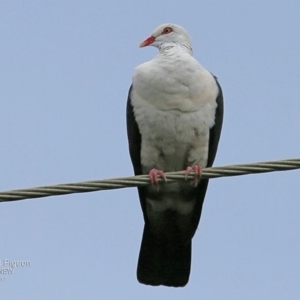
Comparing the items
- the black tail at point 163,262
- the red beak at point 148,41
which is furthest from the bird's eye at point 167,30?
the black tail at point 163,262

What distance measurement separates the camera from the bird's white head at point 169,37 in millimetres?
8000

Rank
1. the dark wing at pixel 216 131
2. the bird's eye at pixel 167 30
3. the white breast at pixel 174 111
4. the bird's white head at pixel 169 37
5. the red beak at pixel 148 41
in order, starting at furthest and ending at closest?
the red beak at pixel 148 41, the bird's eye at pixel 167 30, the bird's white head at pixel 169 37, the dark wing at pixel 216 131, the white breast at pixel 174 111

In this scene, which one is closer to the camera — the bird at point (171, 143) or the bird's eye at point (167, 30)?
the bird at point (171, 143)

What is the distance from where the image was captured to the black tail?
25.1 feet

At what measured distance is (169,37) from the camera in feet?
26.5

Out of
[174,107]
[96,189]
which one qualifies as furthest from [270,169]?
[174,107]

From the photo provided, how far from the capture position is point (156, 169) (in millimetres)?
7219

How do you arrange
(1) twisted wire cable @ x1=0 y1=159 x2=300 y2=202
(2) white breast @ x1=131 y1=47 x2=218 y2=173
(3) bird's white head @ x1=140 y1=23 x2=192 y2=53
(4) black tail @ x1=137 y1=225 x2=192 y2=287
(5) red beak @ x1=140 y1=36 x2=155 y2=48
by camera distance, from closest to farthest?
(1) twisted wire cable @ x1=0 y1=159 x2=300 y2=202
(2) white breast @ x1=131 y1=47 x2=218 y2=173
(4) black tail @ x1=137 y1=225 x2=192 y2=287
(3) bird's white head @ x1=140 y1=23 x2=192 y2=53
(5) red beak @ x1=140 y1=36 x2=155 y2=48

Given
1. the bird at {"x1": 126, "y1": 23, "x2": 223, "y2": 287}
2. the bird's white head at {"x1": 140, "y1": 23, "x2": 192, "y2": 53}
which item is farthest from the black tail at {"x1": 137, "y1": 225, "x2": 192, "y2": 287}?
the bird's white head at {"x1": 140, "y1": 23, "x2": 192, "y2": 53}

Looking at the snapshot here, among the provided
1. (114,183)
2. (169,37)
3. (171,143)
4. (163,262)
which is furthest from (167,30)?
(114,183)

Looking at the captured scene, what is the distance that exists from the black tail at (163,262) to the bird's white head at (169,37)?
1744 mm

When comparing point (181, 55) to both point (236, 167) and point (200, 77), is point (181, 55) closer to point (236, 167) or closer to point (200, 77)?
point (200, 77)

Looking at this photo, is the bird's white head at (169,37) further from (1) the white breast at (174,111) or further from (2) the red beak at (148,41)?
(1) the white breast at (174,111)

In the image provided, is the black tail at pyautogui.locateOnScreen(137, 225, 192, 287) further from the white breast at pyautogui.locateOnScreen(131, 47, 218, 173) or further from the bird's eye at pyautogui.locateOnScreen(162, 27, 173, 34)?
the bird's eye at pyautogui.locateOnScreen(162, 27, 173, 34)
